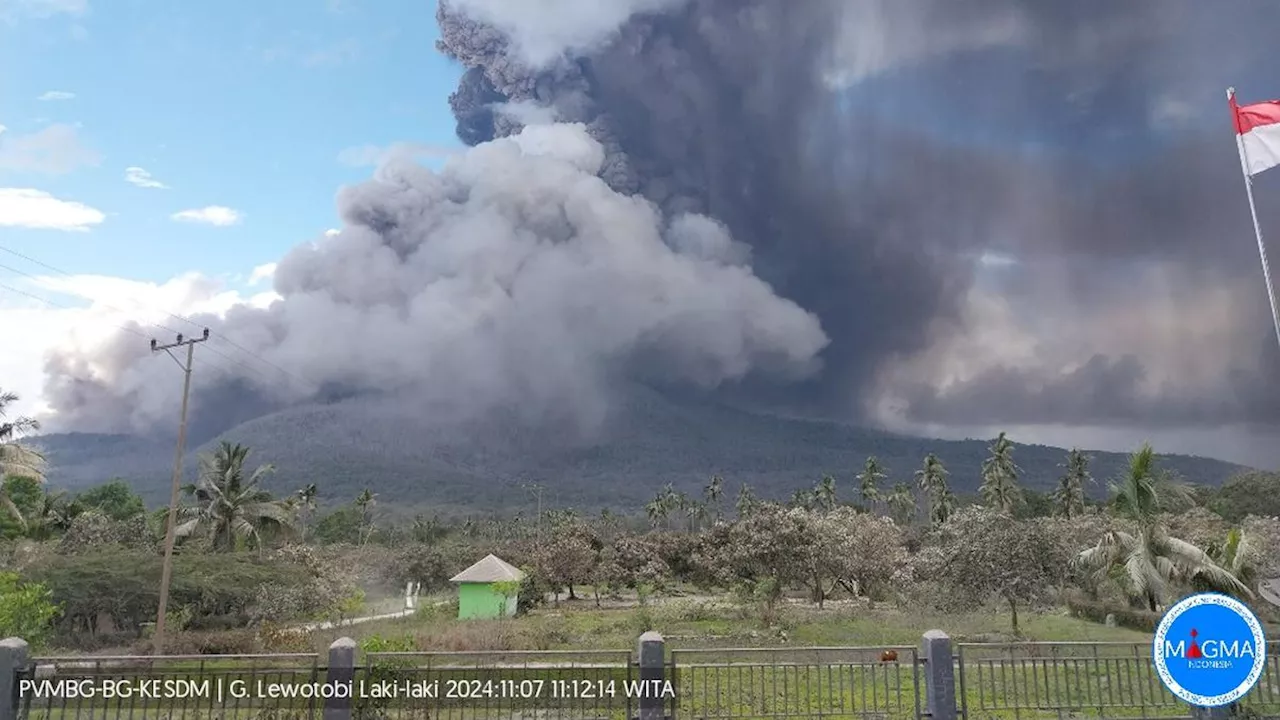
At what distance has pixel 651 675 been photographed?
11719 millimetres

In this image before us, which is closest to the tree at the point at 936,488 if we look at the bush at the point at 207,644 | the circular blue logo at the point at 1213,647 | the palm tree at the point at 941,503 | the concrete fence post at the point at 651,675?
the palm tree at the point at 941,503

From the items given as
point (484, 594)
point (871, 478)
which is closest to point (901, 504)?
point (871, 478)

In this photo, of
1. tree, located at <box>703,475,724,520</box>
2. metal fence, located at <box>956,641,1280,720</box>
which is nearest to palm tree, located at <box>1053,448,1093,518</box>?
tree, located at <box>703,475,724,520</box>

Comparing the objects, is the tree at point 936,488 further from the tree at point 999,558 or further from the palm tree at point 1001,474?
the tree at point 999,558

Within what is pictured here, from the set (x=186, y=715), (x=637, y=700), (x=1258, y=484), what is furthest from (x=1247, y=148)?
(x=1258, y=484)

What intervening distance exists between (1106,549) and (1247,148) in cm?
1748

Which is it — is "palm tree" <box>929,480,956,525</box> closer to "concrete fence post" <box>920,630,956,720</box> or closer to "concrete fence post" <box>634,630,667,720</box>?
"concrete fence post" <box>920,630,956,720</box>

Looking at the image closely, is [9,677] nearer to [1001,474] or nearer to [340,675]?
[340,675]

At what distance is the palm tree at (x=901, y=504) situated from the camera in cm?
9944

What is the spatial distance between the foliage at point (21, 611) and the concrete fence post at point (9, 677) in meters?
11.9

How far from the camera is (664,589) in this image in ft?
177

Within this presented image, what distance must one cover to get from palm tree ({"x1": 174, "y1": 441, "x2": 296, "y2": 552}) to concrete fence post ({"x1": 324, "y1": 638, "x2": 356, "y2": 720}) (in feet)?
114

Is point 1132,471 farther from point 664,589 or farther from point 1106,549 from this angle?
point 664,589

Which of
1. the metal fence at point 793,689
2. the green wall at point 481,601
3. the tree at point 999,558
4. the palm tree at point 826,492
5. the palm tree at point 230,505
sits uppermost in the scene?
the palm tree at point 826,492
